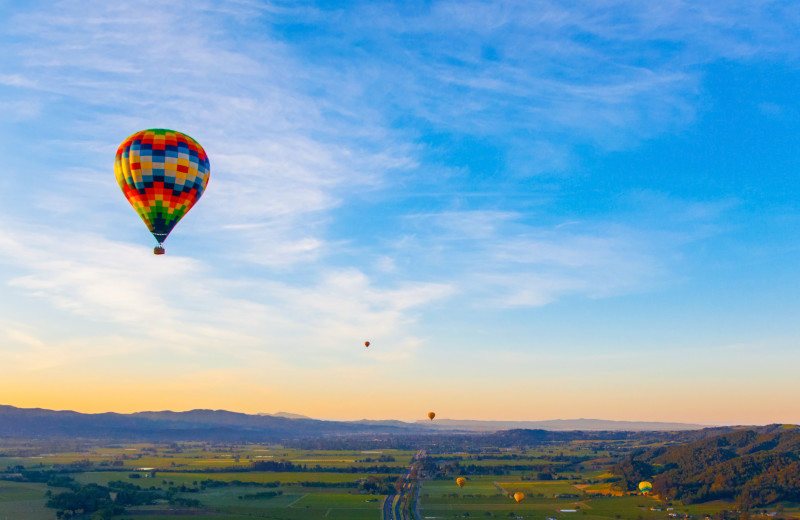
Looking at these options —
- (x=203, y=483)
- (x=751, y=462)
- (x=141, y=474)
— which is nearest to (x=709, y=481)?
(x=751, y=462)

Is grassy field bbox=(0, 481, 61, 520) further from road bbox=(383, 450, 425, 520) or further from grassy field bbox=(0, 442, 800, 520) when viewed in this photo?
road bbox=(383, 450, 425, 520)

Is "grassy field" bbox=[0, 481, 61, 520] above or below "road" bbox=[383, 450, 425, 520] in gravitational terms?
above

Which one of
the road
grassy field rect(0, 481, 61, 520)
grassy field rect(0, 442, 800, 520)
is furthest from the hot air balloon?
the road

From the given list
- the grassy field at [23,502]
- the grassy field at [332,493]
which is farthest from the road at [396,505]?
the grassy field at [23,502]

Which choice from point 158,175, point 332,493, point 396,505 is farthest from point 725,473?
point 158,175

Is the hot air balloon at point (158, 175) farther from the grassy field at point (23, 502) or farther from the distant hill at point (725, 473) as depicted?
the distant hill at point (725, 473)

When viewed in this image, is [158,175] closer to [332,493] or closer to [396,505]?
[396,505]

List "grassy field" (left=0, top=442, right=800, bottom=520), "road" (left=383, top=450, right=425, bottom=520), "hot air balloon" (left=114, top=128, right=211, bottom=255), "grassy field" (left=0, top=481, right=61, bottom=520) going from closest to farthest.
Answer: "hot air balloon" (left=114, top=128, right=211, bottom=255), "grassy field" (left=0, top=481, right=61, bottom=520), "road" (left=383, top=450, right=425, bottom=520), "grassy field" (left=0, top=442, right=800, bottom=520)
